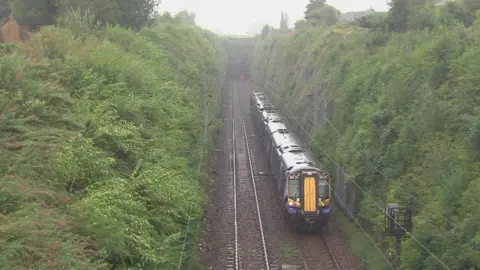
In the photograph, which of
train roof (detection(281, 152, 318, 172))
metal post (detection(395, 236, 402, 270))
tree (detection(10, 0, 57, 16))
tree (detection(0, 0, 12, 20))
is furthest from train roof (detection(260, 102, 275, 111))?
metal post (detection(395, 236, 402, 270))

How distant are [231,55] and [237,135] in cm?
6980

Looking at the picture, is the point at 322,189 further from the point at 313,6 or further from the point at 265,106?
the point at 313,6

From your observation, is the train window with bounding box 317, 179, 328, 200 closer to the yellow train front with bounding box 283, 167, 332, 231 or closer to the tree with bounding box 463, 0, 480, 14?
the yellow train front with bounding box 283, 167, 332, 231

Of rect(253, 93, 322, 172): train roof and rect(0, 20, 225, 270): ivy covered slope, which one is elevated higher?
rect(0, 20, 225, 270): ivy covered slope

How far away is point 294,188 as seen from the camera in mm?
21500

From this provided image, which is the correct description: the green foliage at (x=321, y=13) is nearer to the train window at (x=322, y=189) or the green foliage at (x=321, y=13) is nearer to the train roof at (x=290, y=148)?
the train roof at (x=290, y=148)

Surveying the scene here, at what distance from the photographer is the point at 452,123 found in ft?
58.8

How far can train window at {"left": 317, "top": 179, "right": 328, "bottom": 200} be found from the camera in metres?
21.3

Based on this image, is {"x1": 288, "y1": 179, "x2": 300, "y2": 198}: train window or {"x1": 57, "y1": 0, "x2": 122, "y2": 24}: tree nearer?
{"x1": 288, "y1": 179, "x2": 300, "y2": 198}: train window

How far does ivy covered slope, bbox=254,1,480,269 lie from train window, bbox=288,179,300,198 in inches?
115

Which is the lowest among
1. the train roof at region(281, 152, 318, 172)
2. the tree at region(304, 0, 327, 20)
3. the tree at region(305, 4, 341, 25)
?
the train roof at region(281, 152, 318, 172)

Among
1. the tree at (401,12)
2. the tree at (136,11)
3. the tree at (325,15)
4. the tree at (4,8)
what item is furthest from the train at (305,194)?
the tree at (325,15)

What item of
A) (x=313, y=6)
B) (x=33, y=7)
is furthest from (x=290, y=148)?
(x=313, y=6)

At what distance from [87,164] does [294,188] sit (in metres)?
10.6
